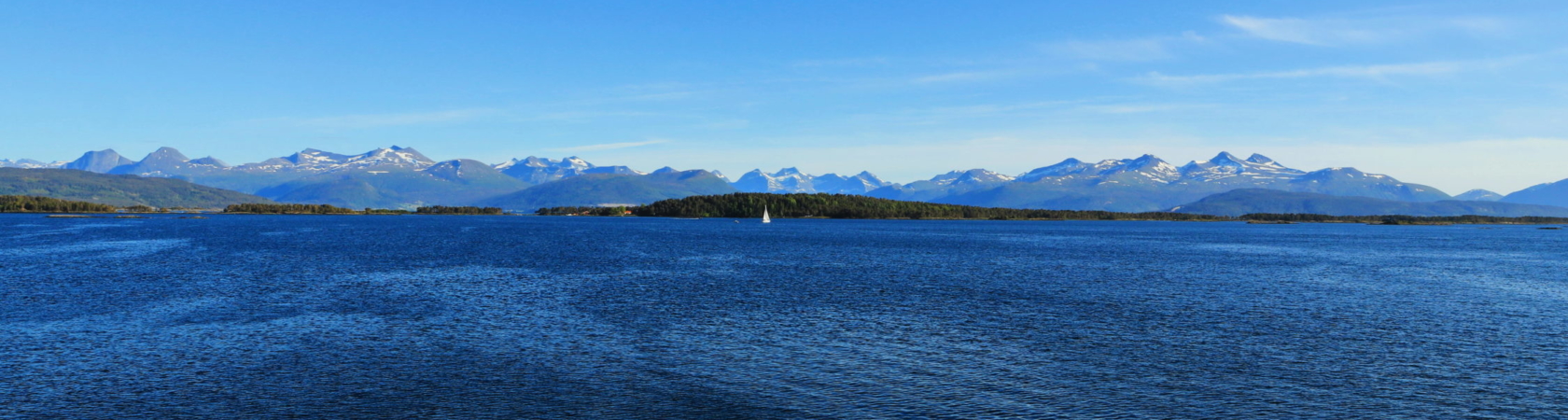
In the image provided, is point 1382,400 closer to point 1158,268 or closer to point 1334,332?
point 1334,332

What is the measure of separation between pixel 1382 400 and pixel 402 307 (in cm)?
5075

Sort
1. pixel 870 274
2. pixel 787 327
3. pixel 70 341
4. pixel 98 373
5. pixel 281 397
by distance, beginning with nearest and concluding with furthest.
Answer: pixel 281 397 < pixel 98 373 < pixel 70 341 < pixel 787 327 < pixel 870 274

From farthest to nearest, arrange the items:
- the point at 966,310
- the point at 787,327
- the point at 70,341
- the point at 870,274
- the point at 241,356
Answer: the point at 870,274, the point at 966,310, the point at 787,327, the point at 70,341, the point at 241,356

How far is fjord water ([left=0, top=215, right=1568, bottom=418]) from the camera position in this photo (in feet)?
98.6

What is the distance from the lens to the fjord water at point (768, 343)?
3005 centimetres

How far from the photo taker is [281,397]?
99.8ft

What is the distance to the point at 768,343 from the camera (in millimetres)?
41844

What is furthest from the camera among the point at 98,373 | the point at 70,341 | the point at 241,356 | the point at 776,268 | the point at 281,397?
the point at 776,268

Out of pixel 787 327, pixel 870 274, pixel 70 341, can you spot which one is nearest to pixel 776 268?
pixel 870 274

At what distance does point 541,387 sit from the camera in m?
32.1

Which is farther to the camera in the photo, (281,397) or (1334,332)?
(1334,332)

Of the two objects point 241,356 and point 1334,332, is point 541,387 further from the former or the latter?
point 1334,332

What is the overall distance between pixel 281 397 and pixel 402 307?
1045 inches

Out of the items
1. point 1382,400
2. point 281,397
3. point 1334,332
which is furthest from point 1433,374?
point 281,397
